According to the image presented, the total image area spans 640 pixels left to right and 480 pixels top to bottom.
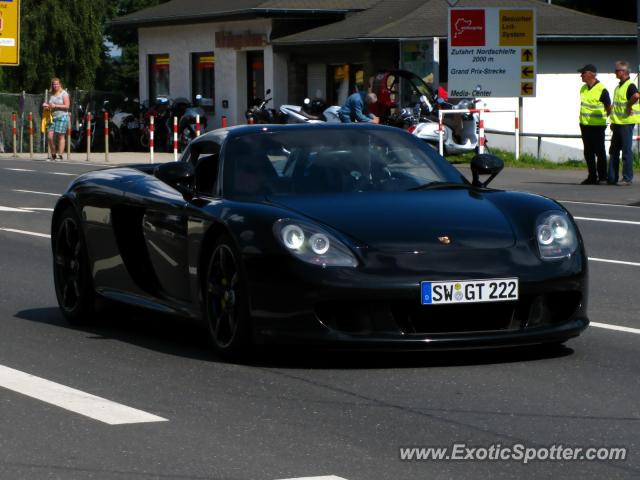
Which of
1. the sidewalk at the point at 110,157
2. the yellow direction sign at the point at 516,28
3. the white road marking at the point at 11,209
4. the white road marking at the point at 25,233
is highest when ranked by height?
the yellow direction sign at the point at 516,28

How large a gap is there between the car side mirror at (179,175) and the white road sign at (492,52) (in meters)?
22.6

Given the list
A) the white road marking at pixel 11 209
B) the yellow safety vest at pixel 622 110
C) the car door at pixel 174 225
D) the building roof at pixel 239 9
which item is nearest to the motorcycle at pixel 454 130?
the yellow safety vest at pixel 622 110

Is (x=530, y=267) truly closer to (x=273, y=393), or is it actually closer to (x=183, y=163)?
(x=273, y=393)

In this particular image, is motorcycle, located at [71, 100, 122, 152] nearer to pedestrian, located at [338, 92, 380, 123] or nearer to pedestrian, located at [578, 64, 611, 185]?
pedestrian, located at [338, 92, 380, 123]

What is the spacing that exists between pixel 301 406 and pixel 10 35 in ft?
95.8

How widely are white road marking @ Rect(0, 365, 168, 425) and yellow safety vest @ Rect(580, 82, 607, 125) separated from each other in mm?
17321

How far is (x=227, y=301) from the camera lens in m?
7.99

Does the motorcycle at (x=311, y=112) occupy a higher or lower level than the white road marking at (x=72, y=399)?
higher

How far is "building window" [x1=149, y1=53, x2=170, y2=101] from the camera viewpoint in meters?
52.0

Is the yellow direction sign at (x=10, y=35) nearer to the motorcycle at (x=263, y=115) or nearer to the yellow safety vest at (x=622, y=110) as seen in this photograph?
the motorcycle at (x=263, y=115)

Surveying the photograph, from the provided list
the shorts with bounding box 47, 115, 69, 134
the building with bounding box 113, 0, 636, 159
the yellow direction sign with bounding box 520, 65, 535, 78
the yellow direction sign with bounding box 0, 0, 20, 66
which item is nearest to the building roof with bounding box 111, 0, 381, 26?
the building with bounding box 113, 0, 636, 159

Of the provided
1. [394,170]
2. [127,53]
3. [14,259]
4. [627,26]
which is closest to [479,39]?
[627,26]

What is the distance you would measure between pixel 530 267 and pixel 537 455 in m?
2.10

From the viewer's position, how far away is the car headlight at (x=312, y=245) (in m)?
7.56
